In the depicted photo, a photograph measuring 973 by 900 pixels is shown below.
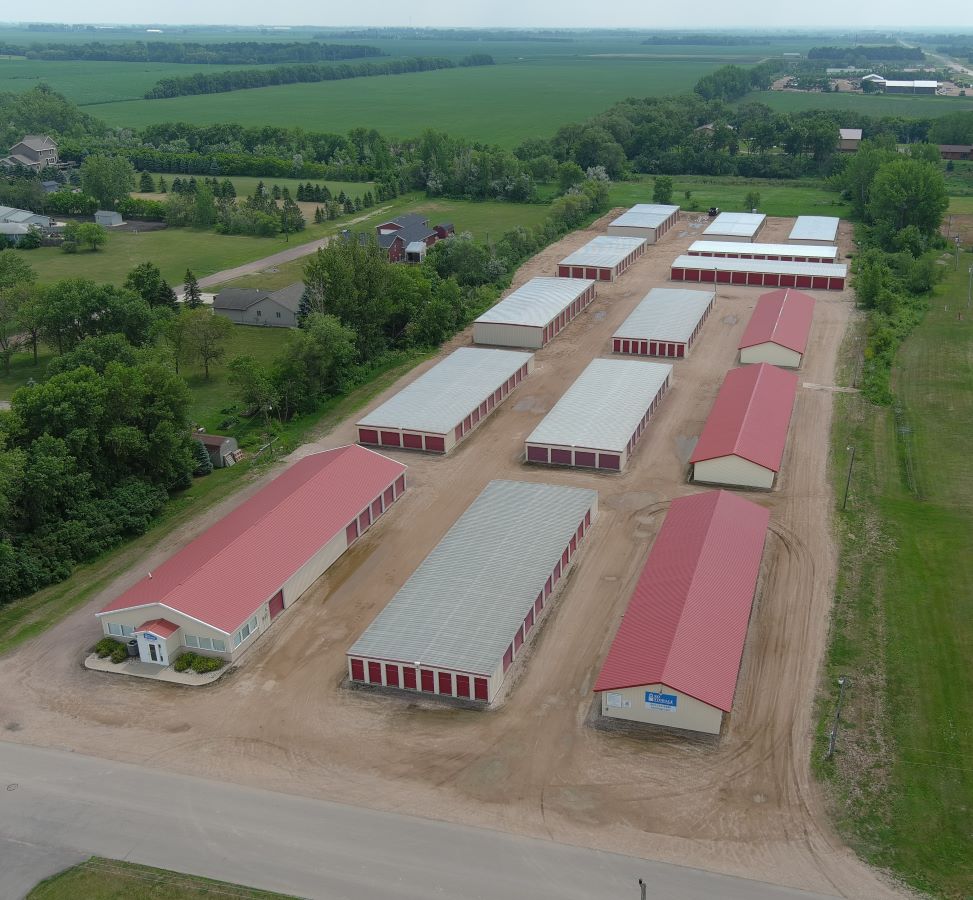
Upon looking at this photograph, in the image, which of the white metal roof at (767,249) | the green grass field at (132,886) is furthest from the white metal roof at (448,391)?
the white metal roof at (767,249)

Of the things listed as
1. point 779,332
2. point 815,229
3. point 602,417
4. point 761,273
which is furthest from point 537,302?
point 815,229

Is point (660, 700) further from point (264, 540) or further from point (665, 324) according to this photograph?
point (665, 324)

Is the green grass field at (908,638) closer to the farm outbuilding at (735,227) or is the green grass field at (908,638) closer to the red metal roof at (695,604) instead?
the red metal roof at (695,604)

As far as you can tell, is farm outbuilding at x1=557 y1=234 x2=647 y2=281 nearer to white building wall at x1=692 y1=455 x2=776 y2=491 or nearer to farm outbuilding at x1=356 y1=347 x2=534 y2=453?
farm outbuilding at x1=356 y1=347 x2=534 y2=453

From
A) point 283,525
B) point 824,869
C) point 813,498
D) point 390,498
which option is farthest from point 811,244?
point 824,869

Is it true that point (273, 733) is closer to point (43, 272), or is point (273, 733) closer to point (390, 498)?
point (390, 498)

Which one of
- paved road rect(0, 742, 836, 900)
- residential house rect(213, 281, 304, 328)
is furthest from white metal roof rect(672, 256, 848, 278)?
paved road rect(0, 742, 836, 900)
